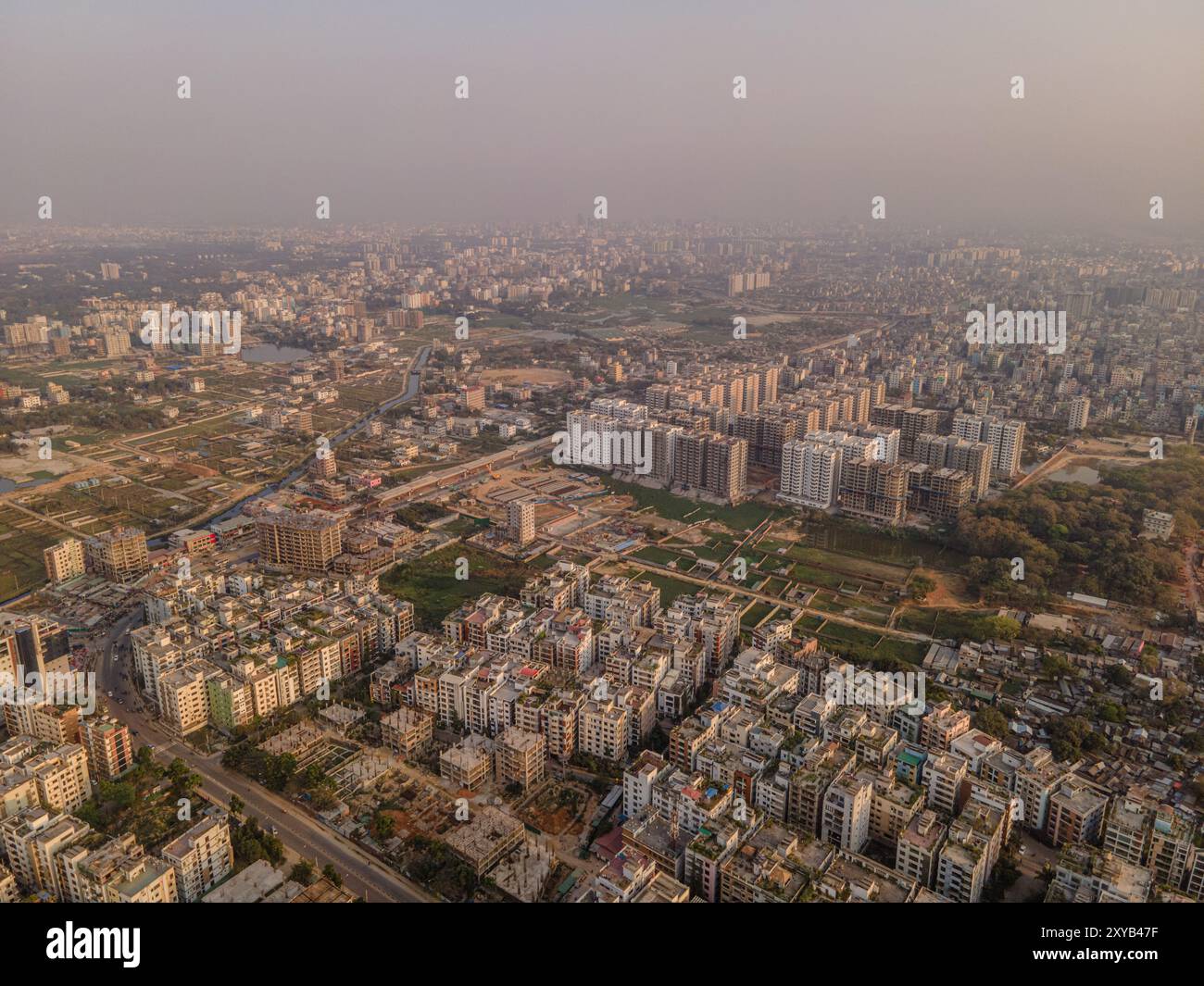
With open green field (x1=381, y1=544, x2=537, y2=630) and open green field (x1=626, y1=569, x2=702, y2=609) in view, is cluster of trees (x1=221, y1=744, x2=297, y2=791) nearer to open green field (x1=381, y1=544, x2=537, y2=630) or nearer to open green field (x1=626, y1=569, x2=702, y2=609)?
open green field (x1=381, y1=544, x2=537, y2=630)

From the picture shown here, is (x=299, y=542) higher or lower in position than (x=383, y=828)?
higher

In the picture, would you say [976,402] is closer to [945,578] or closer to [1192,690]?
[945,578]

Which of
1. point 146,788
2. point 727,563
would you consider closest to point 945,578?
point 727,563

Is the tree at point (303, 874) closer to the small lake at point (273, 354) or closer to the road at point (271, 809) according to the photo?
the road at point (271, 809)
